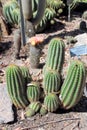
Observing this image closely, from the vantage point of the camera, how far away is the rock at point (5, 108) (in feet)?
16.6

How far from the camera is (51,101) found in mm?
4906

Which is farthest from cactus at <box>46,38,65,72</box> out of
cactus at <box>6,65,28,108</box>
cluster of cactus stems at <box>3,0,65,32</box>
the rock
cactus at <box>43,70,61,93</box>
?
cluster of cactus stems at <box>3,0,65,32</box>

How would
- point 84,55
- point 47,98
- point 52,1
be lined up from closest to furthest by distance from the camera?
point 47,98
point 84,55
point 52,1

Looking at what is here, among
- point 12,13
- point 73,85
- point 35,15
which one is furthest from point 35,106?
point 12,13

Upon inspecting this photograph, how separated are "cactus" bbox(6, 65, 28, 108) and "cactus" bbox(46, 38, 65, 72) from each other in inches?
19.5

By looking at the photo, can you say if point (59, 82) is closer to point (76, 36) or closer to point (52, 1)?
point (76, 36)

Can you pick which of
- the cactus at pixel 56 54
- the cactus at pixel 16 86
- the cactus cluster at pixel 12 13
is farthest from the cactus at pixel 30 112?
the cactus cluster at pixel 12 13

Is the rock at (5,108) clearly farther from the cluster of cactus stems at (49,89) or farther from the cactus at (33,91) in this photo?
the cactus at (33,91)

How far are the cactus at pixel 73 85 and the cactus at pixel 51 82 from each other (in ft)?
0.30

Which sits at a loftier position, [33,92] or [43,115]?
[33,92]

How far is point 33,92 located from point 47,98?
0.74ft

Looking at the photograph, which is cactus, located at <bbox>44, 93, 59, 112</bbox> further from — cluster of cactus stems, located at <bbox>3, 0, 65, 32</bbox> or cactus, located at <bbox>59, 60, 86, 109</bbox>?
cluster of cactus stems, located at <bbox>3, 0, 65, 32</bbox>

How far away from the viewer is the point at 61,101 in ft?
16.6

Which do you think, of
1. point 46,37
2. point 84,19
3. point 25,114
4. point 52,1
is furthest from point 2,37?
A: point 25,114
